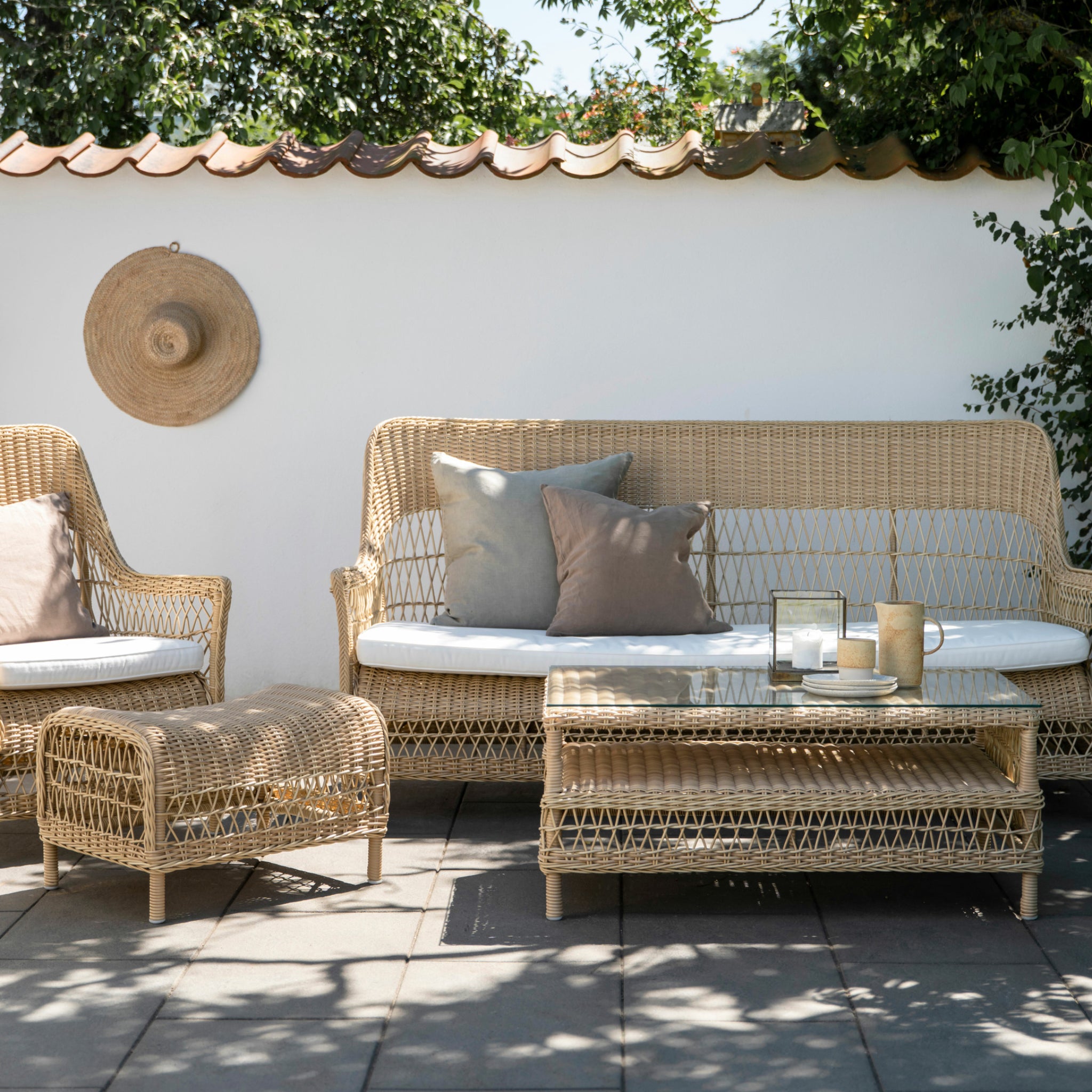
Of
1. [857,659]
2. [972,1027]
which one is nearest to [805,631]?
[857,659]

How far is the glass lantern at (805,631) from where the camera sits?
8.70 feet

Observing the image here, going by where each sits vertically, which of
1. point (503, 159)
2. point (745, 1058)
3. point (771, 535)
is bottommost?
point (745, 1058)

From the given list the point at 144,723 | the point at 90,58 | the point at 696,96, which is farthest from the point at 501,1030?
the point at 696,96

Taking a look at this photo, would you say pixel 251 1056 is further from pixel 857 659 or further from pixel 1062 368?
pixel 1062 368

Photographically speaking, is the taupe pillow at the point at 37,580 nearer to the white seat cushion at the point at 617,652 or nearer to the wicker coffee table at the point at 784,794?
the white seat cushion at the point at 617,652

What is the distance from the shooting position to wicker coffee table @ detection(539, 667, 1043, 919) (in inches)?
94.9

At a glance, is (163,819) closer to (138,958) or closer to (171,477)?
(138,958)

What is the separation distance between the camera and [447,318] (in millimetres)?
4090

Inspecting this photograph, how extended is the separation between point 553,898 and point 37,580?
1.64 meters

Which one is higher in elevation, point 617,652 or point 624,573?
point 624,573

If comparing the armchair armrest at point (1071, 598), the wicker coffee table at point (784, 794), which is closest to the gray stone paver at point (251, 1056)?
the wicker coffee table at point (784, 794)

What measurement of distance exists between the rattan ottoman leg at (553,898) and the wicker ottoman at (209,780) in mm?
417

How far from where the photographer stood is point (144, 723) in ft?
8.07

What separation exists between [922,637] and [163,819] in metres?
1.58
